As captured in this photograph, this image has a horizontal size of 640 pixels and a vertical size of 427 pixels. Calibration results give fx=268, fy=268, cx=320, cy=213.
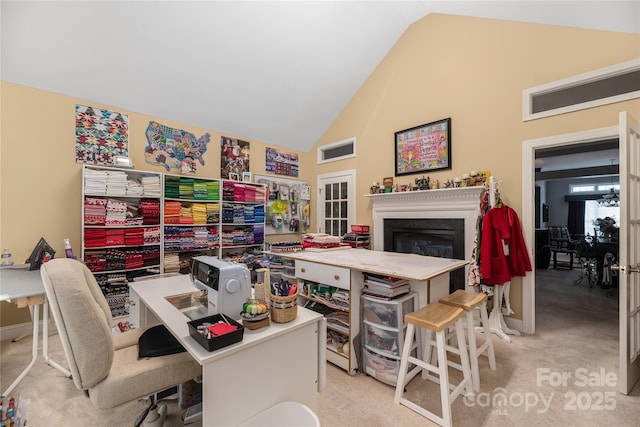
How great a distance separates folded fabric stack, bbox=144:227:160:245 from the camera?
10.3 ft

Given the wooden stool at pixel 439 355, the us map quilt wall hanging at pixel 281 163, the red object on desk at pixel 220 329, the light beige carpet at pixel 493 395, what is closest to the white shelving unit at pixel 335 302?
the light beige carpet at pixel 493 395

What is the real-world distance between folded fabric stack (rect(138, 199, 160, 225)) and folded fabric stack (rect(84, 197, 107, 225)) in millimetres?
348

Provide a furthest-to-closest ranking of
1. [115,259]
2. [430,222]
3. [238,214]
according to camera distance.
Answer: [238,214]
[430,222]
[115,259]

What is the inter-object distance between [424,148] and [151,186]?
3.45 metres

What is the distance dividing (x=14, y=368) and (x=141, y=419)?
5.14ft

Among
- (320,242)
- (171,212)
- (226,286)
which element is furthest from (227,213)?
(226,286)

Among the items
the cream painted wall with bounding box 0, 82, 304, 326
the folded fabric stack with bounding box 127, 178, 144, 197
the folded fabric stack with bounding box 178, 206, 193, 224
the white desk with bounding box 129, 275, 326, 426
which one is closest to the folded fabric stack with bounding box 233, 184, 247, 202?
the folded fabric stack with bounding box 178, 206, 193, 224

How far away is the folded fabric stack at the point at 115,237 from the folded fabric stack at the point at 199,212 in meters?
0.78

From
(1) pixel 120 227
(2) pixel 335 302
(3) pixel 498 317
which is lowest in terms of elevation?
(3) pixel 498 317

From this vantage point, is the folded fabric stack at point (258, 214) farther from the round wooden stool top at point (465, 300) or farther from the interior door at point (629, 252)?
the interior door at point (629, 252)

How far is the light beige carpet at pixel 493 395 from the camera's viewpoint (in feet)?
5.41

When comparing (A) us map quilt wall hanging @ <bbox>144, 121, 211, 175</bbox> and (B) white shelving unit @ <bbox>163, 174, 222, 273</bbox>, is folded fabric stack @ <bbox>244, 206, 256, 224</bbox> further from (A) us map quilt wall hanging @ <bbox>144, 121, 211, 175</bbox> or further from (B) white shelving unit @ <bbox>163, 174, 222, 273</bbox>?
(A) us map quilt wall hanging @ <bbox>144, 121, 211, 175</bbox>

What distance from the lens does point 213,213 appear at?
369 cm

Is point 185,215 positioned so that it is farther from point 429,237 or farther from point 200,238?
point 429,237
